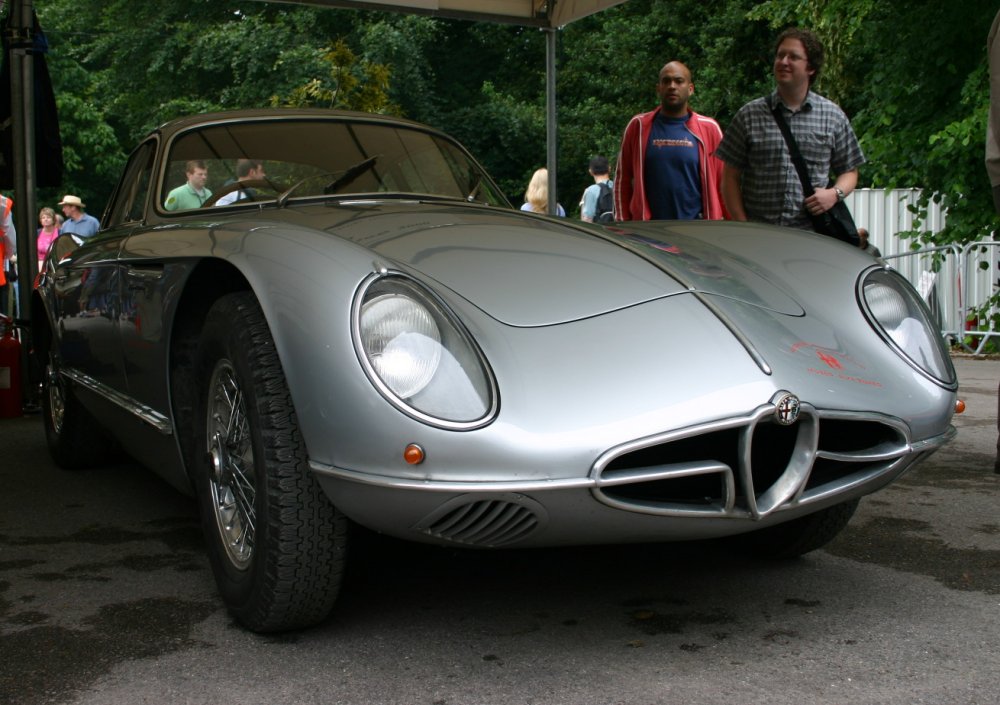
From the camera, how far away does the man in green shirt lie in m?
3.84

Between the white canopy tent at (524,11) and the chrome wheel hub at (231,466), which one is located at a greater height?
the white canopy tent at (524,11)

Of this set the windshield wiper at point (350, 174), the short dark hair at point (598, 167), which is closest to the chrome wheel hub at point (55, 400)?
the windshield wiper at point (350, 174)

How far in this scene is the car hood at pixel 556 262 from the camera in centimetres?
264

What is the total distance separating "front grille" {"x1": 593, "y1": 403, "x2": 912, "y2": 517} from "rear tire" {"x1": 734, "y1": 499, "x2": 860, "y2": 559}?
19.6 inches

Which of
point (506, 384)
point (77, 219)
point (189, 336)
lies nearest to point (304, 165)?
point (189, 336)

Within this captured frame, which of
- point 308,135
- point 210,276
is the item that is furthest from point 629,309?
point 308,135

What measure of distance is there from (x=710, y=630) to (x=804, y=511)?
1.24 ft

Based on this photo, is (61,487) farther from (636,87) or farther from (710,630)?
(636,87)

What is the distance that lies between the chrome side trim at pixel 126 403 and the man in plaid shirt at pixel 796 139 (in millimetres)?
2540

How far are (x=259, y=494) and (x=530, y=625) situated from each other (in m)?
0.70

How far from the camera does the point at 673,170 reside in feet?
18.0

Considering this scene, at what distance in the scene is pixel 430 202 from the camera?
3842 mm

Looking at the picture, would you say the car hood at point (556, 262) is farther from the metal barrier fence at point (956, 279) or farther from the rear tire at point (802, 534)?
the metal barrier fence at point (956, 279)

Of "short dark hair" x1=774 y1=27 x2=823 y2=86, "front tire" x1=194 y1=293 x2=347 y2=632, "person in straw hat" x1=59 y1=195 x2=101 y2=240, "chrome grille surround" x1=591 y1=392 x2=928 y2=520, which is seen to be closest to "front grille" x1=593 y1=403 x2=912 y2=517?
"chrome grille surround" x1=591 y1=392 x2=928 y2=520
